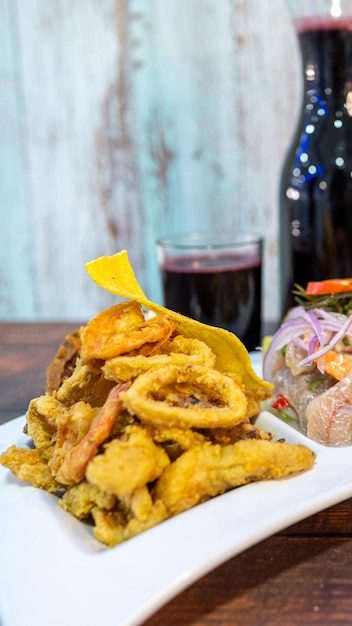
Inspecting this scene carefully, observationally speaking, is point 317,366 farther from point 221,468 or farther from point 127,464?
point 127,464

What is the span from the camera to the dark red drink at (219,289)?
1.74m

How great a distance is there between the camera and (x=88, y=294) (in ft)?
9.78

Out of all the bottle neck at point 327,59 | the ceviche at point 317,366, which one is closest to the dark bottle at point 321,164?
the bottle neck at point 327,59

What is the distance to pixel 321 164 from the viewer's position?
1.76 meters

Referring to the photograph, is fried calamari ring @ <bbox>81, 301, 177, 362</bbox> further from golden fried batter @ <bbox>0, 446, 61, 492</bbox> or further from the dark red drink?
the dark red drink

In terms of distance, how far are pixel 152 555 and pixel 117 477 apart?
90mm

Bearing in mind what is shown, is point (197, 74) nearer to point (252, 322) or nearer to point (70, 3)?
point (70, 3)

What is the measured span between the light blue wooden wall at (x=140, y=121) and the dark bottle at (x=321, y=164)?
828 millimetres

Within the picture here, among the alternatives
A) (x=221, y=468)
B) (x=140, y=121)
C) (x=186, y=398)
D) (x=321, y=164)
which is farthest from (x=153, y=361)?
(x=140, y=121)

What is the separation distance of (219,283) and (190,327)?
725mm

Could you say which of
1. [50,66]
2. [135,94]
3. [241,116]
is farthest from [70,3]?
[241,116]

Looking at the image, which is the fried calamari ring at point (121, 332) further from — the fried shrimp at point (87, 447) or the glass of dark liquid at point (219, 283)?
the glass of dark liquid at point (219, 283)

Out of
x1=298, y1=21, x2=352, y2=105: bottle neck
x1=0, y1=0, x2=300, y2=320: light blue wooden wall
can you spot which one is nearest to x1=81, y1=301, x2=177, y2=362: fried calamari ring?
x1=298, y1=21, x2=352, y2=105: bottle neck

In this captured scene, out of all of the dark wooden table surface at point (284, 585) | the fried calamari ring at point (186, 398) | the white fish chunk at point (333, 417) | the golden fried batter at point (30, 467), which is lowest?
the dark wooden table surface at point (284, 585)
